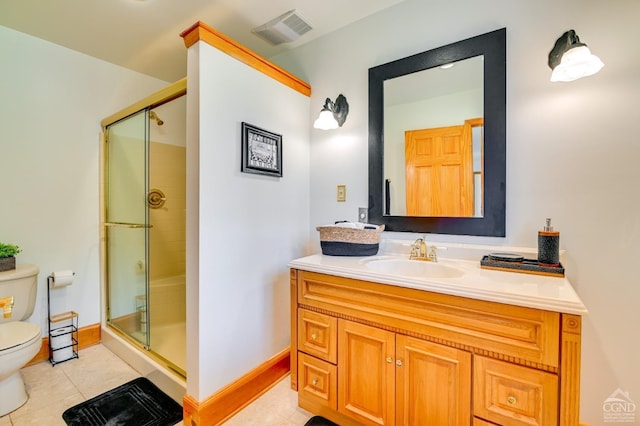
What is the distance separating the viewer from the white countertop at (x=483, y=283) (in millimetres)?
942

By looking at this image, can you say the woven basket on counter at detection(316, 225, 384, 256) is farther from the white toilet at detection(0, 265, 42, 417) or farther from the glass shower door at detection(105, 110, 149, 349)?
the white toilet at detection(0, 265, 42, 417)

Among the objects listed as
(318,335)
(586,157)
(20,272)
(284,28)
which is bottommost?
(318,335)

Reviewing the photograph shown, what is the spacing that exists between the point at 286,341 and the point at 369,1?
2.32 meters

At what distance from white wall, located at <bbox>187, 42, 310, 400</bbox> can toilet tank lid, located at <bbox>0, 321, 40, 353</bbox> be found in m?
0.94

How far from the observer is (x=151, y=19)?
189cm

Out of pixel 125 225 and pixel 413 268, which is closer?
pixel 413 268

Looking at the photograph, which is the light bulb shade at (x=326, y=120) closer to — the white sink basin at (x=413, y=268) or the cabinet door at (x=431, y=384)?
the white sink basin at (x=413, y=268)

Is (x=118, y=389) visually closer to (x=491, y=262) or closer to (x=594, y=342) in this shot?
(x=491, y=262)

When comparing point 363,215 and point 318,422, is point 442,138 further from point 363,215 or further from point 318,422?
point 318,422

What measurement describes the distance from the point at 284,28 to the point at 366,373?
7.17 feet

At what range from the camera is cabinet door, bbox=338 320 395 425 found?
1.26 metres

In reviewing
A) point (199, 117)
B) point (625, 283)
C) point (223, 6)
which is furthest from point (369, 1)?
point (625, 283)


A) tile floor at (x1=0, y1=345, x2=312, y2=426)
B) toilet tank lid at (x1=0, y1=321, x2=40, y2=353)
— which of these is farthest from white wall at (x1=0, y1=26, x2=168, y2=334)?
toilet tank lid at (x1=0, y1=321, x2=40, y2=353)

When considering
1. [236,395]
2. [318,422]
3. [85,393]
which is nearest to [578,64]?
[318,422]
